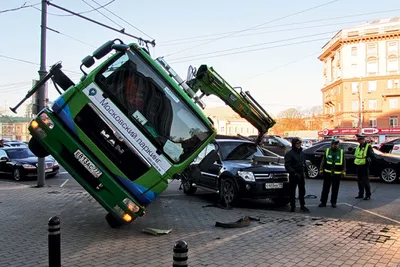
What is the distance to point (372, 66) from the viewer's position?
84875 mm

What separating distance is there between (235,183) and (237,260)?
4.22 meters

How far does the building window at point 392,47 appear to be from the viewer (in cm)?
8236

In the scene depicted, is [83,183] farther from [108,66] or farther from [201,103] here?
[201,103]

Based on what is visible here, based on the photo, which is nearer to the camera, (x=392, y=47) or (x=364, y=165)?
(x=364, y=165)

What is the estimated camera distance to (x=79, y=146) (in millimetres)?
6609

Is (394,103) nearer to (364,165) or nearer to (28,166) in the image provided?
(364,165)

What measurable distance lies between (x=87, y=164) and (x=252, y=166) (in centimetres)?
458

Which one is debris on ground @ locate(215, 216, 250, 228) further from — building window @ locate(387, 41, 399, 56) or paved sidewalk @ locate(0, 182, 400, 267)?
building window @ locate(387, 41, 399, 56)

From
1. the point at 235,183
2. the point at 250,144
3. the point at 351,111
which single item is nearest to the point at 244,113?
the point at 250,144

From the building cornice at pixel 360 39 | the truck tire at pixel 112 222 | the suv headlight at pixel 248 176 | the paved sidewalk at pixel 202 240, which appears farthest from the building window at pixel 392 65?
the truck tire at pixel 112 222

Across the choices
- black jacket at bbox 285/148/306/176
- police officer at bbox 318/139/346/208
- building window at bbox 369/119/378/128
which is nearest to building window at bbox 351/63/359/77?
building window at bbox 369/119/378/128

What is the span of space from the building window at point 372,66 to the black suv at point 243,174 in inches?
3234

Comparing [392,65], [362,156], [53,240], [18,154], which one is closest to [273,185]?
[362,156]

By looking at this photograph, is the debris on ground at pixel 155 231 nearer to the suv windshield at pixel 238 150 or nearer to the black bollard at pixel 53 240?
the black bollard at pixel 53 240
